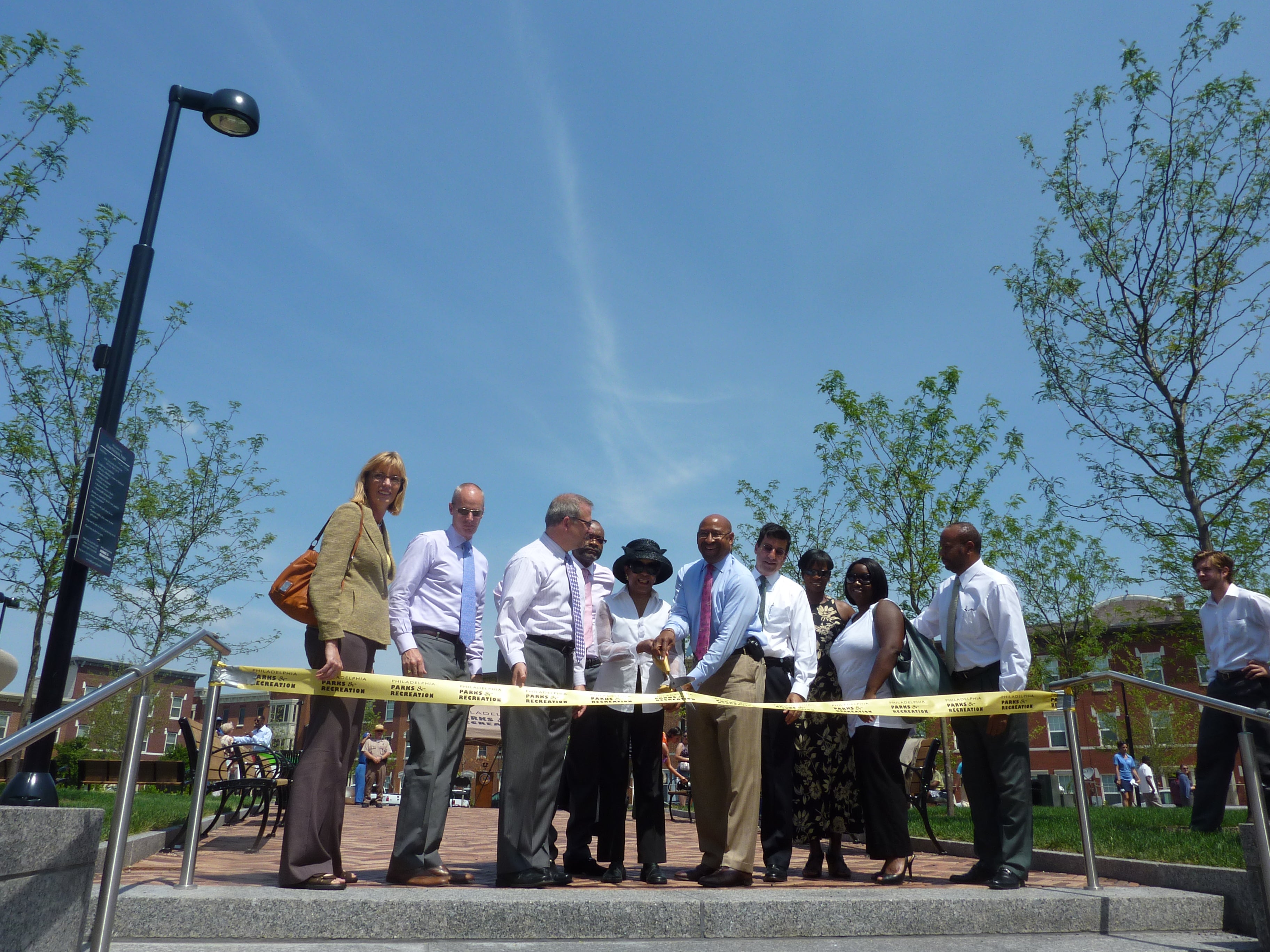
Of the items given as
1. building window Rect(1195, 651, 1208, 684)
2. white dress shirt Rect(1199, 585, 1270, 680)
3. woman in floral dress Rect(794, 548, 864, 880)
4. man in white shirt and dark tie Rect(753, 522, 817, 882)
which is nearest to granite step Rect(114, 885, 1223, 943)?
man in white shirt and dark tie Rect(753, 522, 817, 882)

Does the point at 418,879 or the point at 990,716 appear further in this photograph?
the point at 990,716

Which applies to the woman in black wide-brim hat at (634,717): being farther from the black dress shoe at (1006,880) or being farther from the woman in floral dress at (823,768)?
the black dress shoe at (1006,880)

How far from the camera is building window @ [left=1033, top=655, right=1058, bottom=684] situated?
31938 millimetres

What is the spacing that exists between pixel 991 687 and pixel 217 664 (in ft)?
14.4

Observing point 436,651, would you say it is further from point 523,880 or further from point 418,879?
point 523,880

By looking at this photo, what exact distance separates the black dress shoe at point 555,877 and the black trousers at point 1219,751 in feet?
14.5

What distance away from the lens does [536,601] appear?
531cm

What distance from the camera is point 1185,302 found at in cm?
1134

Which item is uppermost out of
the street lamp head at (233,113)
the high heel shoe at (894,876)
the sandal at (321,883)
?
the street lamp head at (233,113)

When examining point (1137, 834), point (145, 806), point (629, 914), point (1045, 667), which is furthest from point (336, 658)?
point (1045, 667)

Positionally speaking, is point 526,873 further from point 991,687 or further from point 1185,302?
point 1185,302

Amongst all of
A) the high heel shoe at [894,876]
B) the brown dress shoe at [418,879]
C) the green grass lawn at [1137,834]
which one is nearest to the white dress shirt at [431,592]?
the brown dress shoe at [418,879]

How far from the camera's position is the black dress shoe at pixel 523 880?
4738mm

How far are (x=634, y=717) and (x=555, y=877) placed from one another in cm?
102
